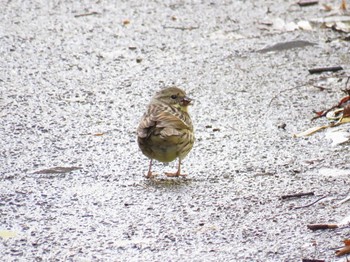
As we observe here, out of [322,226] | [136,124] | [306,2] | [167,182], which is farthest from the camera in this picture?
[306,2]

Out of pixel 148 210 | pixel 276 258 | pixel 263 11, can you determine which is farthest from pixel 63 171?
pixel 263 11

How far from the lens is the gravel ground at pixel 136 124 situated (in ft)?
17.9

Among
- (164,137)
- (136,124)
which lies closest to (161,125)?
(164,137)

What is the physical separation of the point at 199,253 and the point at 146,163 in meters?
1.88

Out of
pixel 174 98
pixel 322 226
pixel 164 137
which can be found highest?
pixel 322 226

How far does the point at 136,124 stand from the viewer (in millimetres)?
7883

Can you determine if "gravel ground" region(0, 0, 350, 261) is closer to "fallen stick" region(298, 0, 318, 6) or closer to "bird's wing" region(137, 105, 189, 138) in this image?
"fallen stick" region(298, 0, 318, 6)

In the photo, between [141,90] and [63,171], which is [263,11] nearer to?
[141,90]

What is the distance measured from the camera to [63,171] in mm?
6758

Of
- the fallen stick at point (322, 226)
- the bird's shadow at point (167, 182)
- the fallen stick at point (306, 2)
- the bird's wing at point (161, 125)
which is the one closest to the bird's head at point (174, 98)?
the bird's wing at point (161, 125)

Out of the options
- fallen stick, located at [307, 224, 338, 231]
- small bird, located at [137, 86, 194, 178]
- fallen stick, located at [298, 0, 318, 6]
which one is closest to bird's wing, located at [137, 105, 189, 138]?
small bird, located at [137, 86, 194, 178]

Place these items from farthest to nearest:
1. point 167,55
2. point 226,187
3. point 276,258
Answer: point 167,55 < point 226,187 < point 276,258

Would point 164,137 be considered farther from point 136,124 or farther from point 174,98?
point 136,124

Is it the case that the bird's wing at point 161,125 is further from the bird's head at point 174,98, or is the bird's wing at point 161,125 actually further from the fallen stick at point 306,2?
the fallen stick at point 306,2
